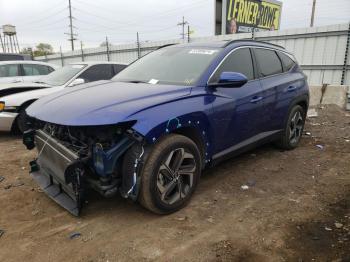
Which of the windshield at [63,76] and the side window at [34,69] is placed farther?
the side window at [34,69]

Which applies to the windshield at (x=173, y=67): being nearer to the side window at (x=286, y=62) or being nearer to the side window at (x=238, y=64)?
the side window at (x=238, y=64)

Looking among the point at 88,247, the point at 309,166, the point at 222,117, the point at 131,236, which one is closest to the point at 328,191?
the point at 309,166

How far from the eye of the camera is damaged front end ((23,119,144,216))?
2740mm

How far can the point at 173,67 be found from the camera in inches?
152

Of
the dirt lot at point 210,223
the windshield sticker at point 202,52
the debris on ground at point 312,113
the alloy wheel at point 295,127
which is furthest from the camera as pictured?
the debris on ground at point 312,113

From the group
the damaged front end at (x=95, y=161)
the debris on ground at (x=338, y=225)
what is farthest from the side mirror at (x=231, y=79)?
the debris on ground at (x=338, y=225)

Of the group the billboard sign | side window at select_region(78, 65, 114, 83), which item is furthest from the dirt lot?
the billboard sign

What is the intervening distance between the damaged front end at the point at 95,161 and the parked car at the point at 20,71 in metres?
7.09

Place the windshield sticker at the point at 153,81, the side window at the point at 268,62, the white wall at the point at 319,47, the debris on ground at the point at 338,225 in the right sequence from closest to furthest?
the debris on ground at the point at 338,225 < the windshield sticker at the point at 153,81 < the side window at the point at 268,62 < the white wall at the point at 319,47

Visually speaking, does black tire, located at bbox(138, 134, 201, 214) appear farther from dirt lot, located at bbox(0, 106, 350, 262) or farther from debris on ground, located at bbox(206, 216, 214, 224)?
debris on ground, located at bbox(206, 216, 214, 224)

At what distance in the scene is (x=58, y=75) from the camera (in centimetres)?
720

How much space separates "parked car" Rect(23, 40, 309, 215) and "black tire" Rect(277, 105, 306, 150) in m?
0.55

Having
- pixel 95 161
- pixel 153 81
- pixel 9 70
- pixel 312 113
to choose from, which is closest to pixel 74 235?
pixel 95 161

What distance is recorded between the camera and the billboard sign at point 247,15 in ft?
61.1
